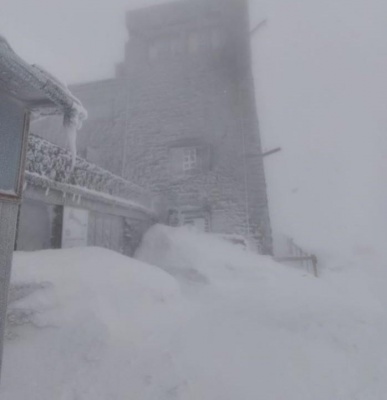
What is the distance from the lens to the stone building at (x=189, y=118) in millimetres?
14438

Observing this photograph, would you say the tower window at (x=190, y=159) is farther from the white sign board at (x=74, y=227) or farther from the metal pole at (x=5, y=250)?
the metal pole at (x=5, y=250)

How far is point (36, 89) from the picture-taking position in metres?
4.26

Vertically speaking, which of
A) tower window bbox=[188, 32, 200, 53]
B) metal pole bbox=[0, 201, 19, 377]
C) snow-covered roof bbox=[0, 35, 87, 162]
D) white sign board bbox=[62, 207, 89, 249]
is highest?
tower window bbox=[188, 32, 200, 53]

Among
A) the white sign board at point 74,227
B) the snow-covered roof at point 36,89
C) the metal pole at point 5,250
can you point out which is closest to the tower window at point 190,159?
the white sign board at point 74,227

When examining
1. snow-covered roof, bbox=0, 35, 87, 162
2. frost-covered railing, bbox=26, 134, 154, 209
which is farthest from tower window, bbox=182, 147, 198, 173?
snow-covered roof, bbox=0, 35, 87, 162

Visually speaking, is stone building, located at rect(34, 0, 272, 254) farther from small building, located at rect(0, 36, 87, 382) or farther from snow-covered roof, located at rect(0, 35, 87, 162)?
small building, located at rect(0, 36, 87, 382)

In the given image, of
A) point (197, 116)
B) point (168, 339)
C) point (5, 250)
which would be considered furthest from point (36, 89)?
point (197, 116)

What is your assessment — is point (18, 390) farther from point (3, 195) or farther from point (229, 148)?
point (229, 148)

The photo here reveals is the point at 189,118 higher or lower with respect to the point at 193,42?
lower

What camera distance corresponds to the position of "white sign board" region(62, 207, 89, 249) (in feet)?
26.0

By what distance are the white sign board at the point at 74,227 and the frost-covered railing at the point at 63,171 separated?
674 millimetres

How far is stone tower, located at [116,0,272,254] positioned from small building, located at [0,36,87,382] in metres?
10.1

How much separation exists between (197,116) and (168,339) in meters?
12.2

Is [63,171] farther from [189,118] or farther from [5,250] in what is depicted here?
[189,118]
